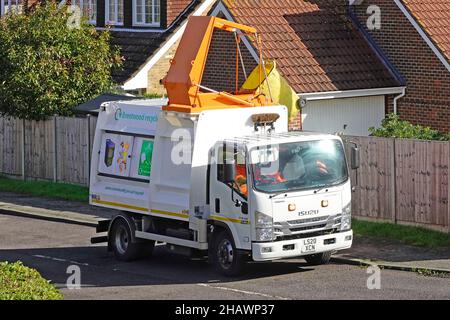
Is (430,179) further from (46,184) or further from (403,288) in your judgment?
(46,184)

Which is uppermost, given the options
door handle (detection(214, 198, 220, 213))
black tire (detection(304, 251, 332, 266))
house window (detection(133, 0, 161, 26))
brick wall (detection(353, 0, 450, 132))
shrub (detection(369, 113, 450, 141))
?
house window (detection(133, 0, 161, 26))

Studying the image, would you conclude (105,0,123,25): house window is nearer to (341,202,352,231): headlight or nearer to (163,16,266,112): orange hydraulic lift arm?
(163,16,266,112): orange hydraulic lift arm

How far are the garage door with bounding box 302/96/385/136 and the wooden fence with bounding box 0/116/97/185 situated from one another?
542 centimetres

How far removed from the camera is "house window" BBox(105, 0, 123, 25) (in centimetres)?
3828

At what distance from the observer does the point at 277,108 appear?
21.6 meters

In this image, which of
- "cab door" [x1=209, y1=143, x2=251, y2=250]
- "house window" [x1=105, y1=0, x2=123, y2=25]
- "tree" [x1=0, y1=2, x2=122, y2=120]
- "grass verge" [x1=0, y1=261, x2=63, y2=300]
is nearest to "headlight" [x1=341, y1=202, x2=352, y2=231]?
"cab door" [x1=209, y1=143, x2=251, y2=250]

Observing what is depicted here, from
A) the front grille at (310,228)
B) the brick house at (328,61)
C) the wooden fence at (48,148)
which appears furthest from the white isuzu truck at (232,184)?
the wooden fence at (48,148)

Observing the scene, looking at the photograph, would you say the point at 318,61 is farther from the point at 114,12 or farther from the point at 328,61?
the point at 114,12

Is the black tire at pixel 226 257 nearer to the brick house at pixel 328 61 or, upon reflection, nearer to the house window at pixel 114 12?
the brick house at pixel 328 61

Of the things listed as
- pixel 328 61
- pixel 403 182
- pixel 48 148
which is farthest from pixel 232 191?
pixel 48 148

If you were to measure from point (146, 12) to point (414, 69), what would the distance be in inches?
388

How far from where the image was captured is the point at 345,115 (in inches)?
1227

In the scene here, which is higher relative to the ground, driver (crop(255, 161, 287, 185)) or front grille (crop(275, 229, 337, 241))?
driver (crop(255, 161, 287, 185))

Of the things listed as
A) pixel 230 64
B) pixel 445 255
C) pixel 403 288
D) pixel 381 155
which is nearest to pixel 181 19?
pixel 230 64
